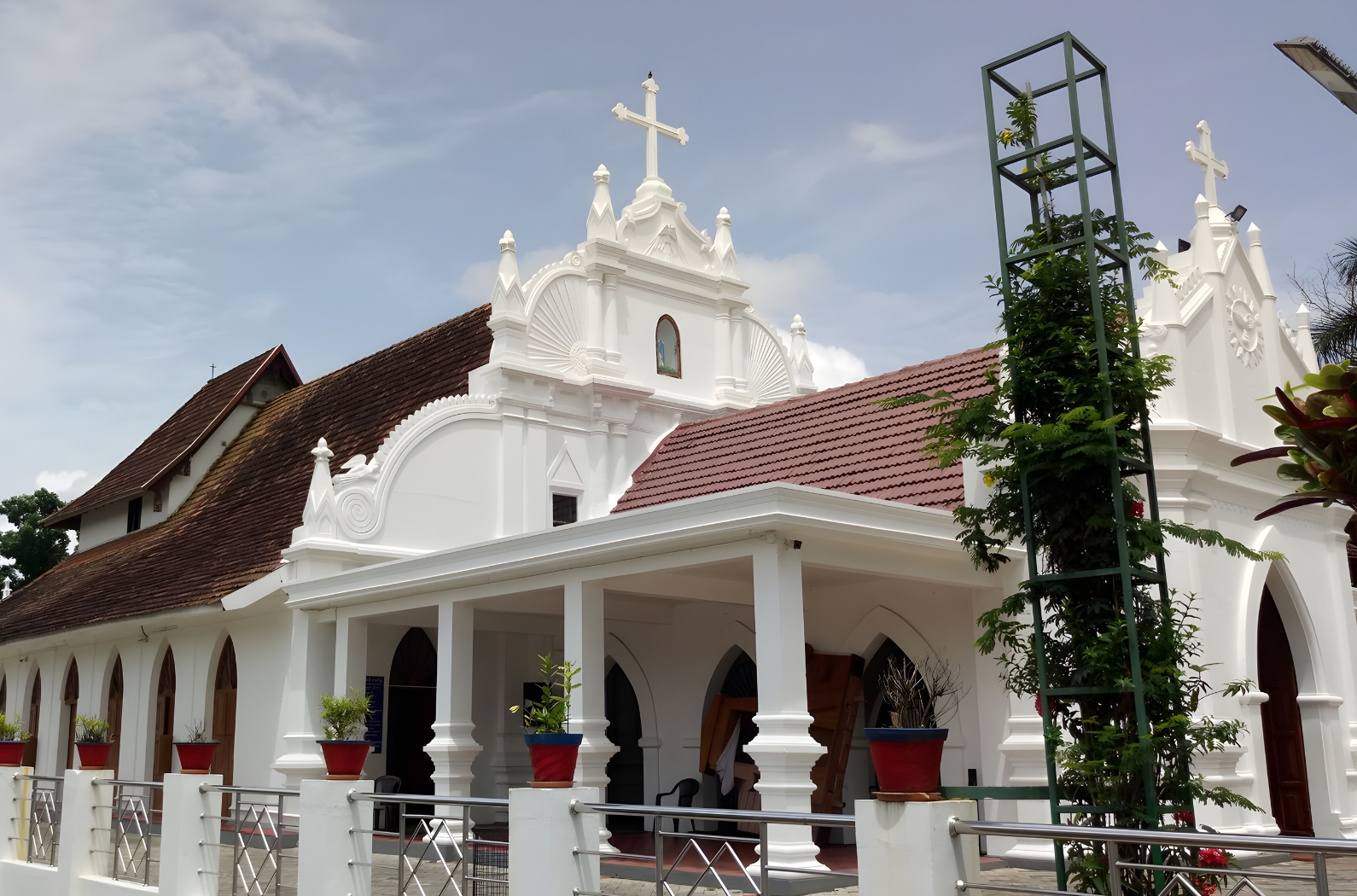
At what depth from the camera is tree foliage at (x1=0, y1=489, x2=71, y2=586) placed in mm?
39594

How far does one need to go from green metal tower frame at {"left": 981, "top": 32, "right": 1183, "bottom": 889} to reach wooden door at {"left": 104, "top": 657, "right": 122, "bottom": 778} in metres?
17.5

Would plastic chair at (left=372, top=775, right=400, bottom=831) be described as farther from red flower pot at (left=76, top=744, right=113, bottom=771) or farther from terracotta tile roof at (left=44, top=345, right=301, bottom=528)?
terracotta tile roof at (left=44, top=345, right=301, bottom=528)

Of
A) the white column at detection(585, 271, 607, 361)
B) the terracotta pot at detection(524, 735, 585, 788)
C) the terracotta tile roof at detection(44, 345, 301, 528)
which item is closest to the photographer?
the terracotta pot at detection(524, 735, 585, 788)

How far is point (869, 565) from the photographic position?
11.6m

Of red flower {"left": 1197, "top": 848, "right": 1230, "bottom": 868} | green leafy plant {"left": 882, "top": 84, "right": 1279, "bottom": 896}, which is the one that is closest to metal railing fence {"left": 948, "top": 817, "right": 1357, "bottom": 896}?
green leafy plant {"left": 882, "top": 84, "right": 1279, "bottom": 896}

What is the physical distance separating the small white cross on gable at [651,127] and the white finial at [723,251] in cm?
133

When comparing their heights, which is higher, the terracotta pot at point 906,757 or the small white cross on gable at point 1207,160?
the small white cross on gable at point 1207,160

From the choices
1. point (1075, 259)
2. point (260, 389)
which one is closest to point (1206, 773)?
point (1075, 259)

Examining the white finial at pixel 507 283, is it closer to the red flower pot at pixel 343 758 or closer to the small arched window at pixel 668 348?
the small arched window at pixel 668 348

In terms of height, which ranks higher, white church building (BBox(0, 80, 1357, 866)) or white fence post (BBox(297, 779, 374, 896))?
white church building (BBox(0, 80, 1357, 866))

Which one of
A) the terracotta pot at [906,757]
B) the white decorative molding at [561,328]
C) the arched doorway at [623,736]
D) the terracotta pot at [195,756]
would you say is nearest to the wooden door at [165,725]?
the arched doorway at [623,736]

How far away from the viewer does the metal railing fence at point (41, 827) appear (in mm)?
14664

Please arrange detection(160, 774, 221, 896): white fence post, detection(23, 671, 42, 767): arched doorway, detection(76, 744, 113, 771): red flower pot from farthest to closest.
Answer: detection(23, 671, 42, 767): arched doorway → detection(76, 744, 113, 771): red flower pot → detection(160, 774, 221, 896): white fence post

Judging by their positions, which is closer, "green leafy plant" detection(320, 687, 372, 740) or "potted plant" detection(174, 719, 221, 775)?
"potted plant" detection(174, 719, 221, 775)
